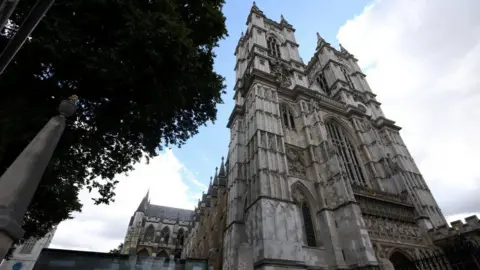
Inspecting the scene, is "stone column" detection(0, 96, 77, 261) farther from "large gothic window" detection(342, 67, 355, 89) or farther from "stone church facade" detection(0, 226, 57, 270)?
"large gothic window" detection(342, 67, 355, 89)

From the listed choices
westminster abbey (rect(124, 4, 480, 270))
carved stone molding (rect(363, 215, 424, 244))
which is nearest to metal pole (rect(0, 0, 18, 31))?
westminster abbey (rect(124, 4, 480, 270))

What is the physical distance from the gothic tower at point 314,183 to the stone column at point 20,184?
6324 millimetres

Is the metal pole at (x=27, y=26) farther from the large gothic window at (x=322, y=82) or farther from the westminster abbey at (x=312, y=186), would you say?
the large gothic window at (x=322, y=82)

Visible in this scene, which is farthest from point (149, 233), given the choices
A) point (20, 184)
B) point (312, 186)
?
point (20, 184)

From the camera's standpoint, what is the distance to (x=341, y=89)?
27750 mm

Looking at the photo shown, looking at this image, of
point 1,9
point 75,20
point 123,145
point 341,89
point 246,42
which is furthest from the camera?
point 246,42

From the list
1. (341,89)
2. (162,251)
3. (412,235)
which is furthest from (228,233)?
(162,251)

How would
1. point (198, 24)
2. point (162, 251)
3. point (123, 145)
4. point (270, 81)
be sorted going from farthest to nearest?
1. point (162, 251)
2. point (270, 81)
3. point (123, 145)
4. point (198, 24)

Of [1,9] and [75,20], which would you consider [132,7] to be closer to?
[75,20]

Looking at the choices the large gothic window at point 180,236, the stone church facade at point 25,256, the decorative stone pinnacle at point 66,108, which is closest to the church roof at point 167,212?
the large gothic window at point 180,236

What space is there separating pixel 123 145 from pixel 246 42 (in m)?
26.3

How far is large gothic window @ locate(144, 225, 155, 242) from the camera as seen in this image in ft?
139

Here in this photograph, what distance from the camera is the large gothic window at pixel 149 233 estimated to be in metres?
42.3

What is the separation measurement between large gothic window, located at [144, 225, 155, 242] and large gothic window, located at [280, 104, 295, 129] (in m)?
35.1
